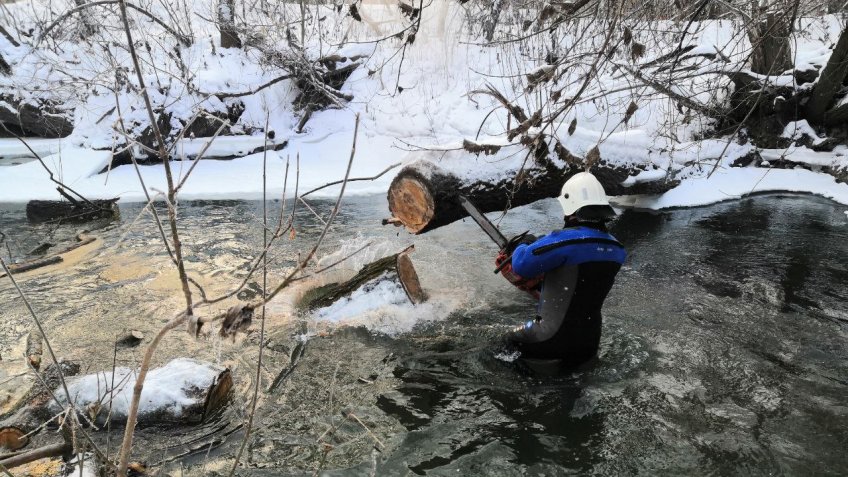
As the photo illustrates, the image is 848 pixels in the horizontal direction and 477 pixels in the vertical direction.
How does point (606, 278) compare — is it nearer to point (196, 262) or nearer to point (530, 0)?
point (530, 0)

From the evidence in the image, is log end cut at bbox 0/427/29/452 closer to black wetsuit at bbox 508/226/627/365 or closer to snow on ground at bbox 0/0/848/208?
black wetsuit at bbox 508/226/627/365

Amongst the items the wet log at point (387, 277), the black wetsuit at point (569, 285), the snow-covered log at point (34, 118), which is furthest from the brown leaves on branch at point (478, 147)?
the snow-covered log at point (34, 118)

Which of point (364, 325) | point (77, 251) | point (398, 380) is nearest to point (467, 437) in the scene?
point (398, 380)

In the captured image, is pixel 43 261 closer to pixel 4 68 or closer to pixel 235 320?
pixel 235 320

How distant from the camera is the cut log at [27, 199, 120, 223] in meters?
8.37

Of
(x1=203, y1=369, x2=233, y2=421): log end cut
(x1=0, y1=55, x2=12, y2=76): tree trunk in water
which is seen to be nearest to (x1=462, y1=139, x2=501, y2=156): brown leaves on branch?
(x1=203, y1=369, x2=233, y2=421): log end cut

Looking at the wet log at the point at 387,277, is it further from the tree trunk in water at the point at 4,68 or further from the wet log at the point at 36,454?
the tree trunk in water at the point at 4,68

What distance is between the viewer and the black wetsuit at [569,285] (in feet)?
11.9

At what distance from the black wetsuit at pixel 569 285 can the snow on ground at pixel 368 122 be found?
103 inches

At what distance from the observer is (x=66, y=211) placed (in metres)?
8.45

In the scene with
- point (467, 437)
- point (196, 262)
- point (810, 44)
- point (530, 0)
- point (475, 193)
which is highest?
point (810, 44)

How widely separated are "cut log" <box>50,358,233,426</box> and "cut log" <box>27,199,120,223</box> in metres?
5.43

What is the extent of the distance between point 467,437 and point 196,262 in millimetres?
4282

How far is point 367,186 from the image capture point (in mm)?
10914
